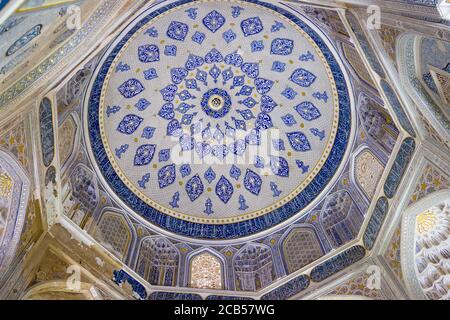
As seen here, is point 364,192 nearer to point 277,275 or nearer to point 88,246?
point 277,275

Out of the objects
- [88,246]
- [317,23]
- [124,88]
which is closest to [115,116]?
[124,88]

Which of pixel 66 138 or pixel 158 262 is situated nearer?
pixel 66 138

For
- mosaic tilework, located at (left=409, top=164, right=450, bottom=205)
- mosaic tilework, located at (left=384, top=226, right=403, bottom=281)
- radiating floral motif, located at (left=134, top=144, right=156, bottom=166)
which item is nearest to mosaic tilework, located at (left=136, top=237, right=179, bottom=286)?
radiating floral motif, located at (left=134, top=144, right=156, bottom=166)

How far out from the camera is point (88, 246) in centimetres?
869

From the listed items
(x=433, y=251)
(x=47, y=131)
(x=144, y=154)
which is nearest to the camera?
(x=433, y=251)

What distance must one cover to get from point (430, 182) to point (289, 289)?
3.54 metres

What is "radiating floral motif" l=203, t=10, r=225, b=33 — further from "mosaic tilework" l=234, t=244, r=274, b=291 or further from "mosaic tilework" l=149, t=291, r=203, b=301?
"mosaic tilework" l=149, t=291, r=203, b=301

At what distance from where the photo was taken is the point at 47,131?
7.93 meters

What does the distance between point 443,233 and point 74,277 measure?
6111 millimetres

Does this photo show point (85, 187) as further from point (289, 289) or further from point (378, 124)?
point (378, 124)

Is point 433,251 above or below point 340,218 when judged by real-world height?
below

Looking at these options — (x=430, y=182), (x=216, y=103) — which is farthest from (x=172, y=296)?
(x=430, y=182)

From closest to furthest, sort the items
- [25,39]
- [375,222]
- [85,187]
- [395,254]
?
1. [25,39]
2. [395,254]
3. [375,222]
4. [85,187]
